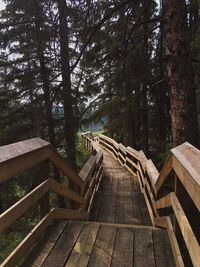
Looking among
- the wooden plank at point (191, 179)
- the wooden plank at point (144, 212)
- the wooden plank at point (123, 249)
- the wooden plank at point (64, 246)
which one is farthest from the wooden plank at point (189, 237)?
the wooden plank at point (144, 212)

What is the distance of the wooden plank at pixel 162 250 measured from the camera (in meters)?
3.34

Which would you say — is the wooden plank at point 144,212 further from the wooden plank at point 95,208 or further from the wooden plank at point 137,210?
the wooden plank at point 95,208

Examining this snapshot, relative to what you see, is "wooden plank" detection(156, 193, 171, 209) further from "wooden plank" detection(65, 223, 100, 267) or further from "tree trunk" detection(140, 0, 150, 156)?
"tree trunk" detection(140, 0, 150, 156)

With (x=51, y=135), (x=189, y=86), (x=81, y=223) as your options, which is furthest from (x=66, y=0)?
(x=81, y=223)

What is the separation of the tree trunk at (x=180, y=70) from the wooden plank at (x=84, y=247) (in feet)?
6.79

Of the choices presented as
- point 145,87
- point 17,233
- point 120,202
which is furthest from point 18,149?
point 145,87

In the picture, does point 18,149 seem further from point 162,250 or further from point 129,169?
point 129,169

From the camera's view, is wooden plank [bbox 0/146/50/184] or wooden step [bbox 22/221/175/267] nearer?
wooden plank [bbox 0/146/50/184]

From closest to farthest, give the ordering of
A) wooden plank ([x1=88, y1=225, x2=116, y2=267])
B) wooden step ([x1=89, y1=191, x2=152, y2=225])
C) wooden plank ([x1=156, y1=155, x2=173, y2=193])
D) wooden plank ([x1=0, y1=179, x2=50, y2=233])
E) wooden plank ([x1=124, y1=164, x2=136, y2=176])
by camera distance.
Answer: wooden plank ([x1=0, y1=179, x2=50, y2=233]), wooden plank ([x1=88, y1=225, x2=116, y2=267]), wooden plank ([x1=156, y1=155, x2=173, y2=193]), wooden step ([x1=89, y1=191, x2=152, y2=225]), wooden plank ([x1=124, y1=164, x2=136, y2=176])

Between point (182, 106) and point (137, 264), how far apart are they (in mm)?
2647

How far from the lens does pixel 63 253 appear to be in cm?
344

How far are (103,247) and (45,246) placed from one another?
2.12ft

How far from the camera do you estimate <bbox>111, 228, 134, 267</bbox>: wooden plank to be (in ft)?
11.0

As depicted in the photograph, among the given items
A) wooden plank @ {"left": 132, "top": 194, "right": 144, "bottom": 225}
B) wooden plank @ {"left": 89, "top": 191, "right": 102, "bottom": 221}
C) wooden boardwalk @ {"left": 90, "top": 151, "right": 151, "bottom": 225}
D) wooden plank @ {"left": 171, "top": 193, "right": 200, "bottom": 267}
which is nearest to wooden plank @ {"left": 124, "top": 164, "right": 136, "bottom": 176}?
wooden boardwalk @ {"left": 90, "top": 151, "right": 151, "bottom": 225}
